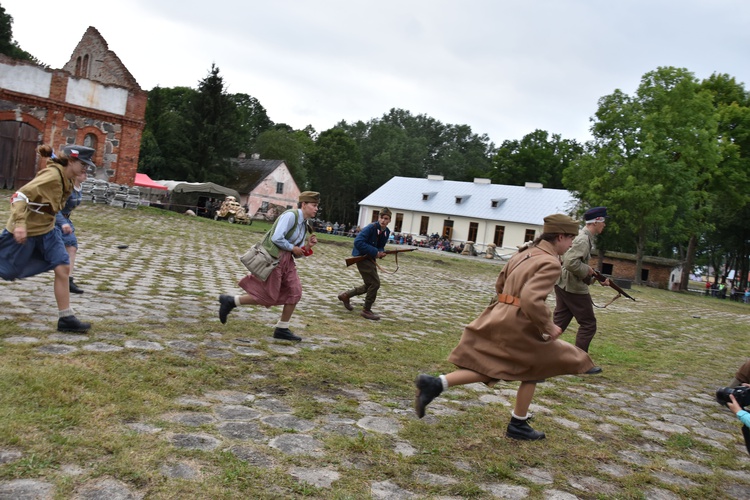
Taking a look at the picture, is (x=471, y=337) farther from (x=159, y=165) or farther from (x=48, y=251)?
(x=159, y=165)

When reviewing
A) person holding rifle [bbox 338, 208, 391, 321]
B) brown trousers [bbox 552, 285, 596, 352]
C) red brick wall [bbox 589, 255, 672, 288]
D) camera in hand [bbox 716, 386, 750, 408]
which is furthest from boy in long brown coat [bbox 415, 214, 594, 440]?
red brick wall [bbox 589, 255, 672, 288]

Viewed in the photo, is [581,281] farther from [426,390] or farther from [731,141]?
[731,141]

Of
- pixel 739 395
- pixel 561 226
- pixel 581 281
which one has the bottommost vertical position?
pixel 739 395

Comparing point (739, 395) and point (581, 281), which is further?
point (581, 281)

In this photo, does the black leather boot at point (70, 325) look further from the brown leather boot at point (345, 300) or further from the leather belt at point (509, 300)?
the brown leather boot at point (345, 300)

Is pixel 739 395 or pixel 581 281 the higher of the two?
pixel 581 281

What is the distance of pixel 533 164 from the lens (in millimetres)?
70312

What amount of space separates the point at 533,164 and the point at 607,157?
32.9 metres

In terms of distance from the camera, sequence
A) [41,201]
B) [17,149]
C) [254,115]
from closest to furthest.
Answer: [41,201] < [17,149] < [254,115]

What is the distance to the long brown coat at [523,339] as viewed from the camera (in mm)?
4383

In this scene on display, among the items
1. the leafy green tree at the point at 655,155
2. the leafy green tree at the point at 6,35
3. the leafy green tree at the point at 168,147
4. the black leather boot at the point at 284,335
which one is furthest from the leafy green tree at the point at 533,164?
the black leather boot at the point at 284,335

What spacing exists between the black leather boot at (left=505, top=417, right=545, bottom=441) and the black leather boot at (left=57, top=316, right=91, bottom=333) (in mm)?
4000

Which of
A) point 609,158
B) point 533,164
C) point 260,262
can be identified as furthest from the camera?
point 533,164

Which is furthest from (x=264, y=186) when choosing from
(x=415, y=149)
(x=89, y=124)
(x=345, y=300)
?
(x=345, y=300)
